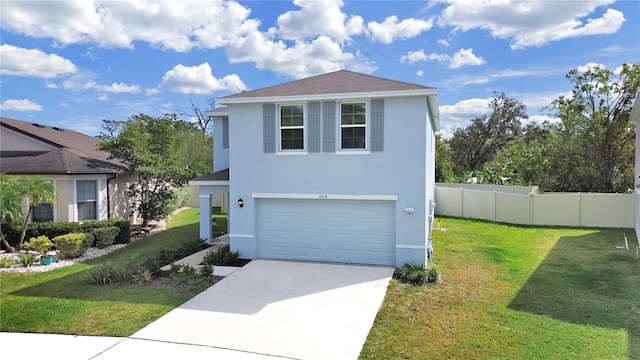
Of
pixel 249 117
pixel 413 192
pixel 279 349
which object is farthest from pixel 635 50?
pixel 279 349

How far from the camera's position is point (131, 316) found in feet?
23.9

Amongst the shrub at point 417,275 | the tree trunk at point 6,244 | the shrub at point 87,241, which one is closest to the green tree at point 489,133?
the shrub at point 417,275

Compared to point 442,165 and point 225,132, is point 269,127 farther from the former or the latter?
point 442,165

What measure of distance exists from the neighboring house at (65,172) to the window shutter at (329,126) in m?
10.2

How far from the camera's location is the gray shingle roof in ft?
34.3

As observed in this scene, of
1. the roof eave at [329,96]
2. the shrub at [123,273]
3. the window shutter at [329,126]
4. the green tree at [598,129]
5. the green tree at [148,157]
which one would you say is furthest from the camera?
the green tree at [598,129]

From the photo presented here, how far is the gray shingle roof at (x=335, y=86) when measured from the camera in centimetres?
1045

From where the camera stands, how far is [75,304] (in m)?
7.91

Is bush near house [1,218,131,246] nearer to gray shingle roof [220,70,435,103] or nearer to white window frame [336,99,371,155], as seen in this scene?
gray shingle roof [220,70,435,103]

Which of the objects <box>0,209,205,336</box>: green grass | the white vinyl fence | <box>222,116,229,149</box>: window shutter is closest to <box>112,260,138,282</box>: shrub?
<box>0,209,205,336</box>: green grass

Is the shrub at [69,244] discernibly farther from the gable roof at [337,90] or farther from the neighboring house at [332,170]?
the gable roof at [337,90]

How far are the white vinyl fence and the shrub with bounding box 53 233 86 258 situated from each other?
746 inches

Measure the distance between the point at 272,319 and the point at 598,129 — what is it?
2429 cm

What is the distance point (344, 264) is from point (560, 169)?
21.2 metres
